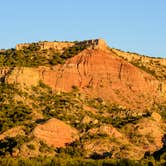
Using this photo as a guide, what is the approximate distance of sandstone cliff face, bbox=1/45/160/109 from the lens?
139 meters

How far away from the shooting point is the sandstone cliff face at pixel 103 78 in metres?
139

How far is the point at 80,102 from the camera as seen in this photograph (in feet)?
444

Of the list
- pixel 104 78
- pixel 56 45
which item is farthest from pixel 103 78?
pixel 56 45

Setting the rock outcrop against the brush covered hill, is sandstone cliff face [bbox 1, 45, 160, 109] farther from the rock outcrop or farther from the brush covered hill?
the rock outcrop

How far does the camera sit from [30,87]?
135250 mm

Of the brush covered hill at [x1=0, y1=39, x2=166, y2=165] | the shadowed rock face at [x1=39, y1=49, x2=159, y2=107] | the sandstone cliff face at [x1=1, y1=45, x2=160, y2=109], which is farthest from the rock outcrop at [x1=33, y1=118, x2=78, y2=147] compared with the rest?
the shadowed rock face at [x1=39, y1=49, x2=159, y2=107]

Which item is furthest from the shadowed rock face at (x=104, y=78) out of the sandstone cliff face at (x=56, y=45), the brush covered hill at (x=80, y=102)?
the sandstone cliff face at (x=56, y=45)

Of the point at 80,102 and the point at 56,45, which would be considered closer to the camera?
the point at 80,102

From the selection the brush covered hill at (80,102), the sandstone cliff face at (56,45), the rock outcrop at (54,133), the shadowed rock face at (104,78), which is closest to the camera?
the brush covered hill at (80,102)

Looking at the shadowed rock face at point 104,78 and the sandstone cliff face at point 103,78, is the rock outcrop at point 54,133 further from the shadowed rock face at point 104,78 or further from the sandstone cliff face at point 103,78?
the shadowed rock face at point 104,78

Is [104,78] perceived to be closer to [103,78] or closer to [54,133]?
[103,78]

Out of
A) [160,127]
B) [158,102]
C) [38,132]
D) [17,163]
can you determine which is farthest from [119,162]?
[158,102]

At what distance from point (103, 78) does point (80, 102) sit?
862cm

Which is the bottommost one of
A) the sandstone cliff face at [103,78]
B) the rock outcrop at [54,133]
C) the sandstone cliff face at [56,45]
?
the rock outcrop at [54,133]
